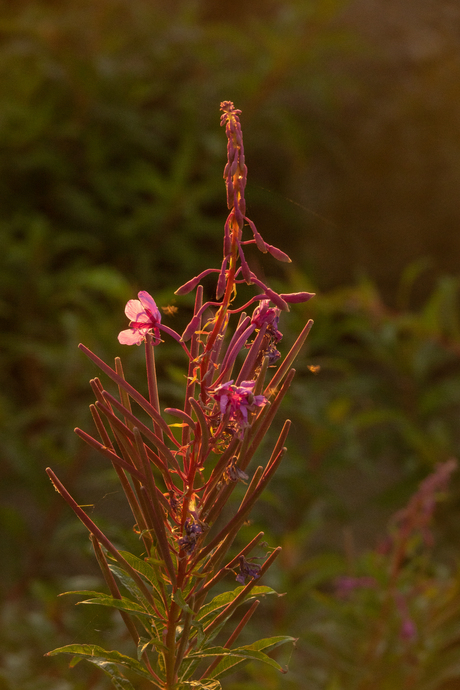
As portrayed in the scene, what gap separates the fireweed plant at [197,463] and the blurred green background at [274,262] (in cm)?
36

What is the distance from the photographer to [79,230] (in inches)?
73.5

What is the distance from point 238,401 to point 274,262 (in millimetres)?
1165

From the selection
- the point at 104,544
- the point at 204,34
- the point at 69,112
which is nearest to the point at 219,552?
the point at 104,544

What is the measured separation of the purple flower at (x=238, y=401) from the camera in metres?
0.24

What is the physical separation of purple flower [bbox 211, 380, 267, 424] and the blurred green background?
0.44 metres

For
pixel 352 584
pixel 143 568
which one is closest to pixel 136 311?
pixel 143 568

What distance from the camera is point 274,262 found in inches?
54.6

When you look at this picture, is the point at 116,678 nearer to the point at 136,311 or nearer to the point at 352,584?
the point at 136,311

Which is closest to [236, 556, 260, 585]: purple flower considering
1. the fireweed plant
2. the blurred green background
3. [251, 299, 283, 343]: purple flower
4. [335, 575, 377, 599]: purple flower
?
the fireweed plant

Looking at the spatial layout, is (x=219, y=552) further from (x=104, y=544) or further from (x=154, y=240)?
(x=154, y=240)

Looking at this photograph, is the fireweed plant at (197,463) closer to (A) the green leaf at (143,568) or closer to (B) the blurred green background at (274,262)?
(A) the green leaf at (143,568)

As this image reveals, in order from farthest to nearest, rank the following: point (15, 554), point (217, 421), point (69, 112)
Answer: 1. point (69, 112)
2. point (15, 554)
3. point (217, 421)

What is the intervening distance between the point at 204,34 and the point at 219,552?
2.09 meters

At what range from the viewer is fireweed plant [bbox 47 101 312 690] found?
10.1 inches
